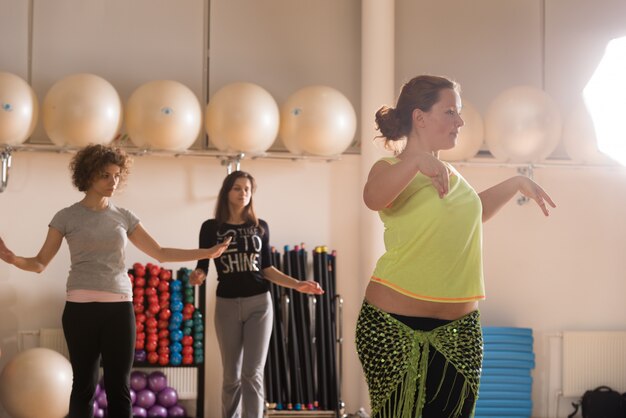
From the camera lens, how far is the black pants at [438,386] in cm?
247

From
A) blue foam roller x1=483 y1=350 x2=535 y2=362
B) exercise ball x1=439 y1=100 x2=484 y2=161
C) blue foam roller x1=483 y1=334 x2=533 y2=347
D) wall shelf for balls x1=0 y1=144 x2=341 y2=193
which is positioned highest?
exercise ball x1=439 y1=100 x2=484 y2=161

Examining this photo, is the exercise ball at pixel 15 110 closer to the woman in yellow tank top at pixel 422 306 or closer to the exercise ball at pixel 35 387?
the exercise ball at pixel 35 387

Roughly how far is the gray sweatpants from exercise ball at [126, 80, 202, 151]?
4.33 feet

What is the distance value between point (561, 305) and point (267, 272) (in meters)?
2.95


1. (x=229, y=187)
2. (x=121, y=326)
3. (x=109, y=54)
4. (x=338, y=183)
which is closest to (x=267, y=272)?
(x=229, y=187)

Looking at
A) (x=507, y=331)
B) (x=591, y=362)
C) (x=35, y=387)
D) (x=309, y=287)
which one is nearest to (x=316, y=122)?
(x=309, y=287)

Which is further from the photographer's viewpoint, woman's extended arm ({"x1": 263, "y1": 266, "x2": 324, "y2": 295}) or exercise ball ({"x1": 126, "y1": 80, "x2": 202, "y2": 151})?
exercise ball ({"x1": 126, "y1": 80, "x2": 202, "y2": 151})

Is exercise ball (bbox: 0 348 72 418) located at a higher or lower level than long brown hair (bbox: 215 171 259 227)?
lower

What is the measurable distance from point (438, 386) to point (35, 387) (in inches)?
148

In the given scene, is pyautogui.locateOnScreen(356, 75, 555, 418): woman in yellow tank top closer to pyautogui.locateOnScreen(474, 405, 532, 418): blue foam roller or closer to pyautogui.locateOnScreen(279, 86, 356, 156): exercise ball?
pyautogui.locateOnScreen(279, 86, 356, 156): exercise ball

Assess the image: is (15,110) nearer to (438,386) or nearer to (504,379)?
(504,379)

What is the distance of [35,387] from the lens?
5.57 m

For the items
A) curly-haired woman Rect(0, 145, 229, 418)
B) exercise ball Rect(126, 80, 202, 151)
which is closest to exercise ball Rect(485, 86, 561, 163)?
exercise ball Rect(126, 80, 202, 151)

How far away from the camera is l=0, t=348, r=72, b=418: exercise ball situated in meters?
5.55
